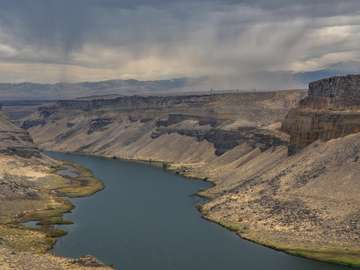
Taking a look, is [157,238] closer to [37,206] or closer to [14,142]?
[37,206]

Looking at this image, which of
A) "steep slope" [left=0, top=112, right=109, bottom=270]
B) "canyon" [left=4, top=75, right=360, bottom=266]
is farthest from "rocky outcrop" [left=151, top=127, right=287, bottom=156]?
"steep slope" [left=0, top=112, right=109, bottom=270]

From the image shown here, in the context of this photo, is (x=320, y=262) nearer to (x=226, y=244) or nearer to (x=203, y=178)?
(x=226, y=244)

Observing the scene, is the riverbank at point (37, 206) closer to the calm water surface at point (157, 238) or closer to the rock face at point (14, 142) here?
the calm water surface at point (157, 238)

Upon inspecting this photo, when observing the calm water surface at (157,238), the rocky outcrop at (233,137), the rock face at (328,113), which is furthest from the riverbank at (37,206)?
the rock face at (328,113)

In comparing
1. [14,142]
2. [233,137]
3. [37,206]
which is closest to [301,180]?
[37,206]

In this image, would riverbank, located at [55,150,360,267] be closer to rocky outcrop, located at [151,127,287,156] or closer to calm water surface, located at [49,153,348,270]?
calm water surface, located at [49,153,348,270]

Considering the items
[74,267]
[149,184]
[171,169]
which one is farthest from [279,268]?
[171,169]

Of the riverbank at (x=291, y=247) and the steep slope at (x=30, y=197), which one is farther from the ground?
the riverbank at (x=291, y=247)

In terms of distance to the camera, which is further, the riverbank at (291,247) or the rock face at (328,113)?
the rock face at (328,113)

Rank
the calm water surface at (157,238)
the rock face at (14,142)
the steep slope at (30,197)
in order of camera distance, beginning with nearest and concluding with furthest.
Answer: the steep slope at (30,197)
the calm water surface at (157,238)
the rock face at (14,142)

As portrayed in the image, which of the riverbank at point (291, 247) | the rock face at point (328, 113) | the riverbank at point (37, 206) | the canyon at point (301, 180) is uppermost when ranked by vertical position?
the rock face at point (328, 113)
